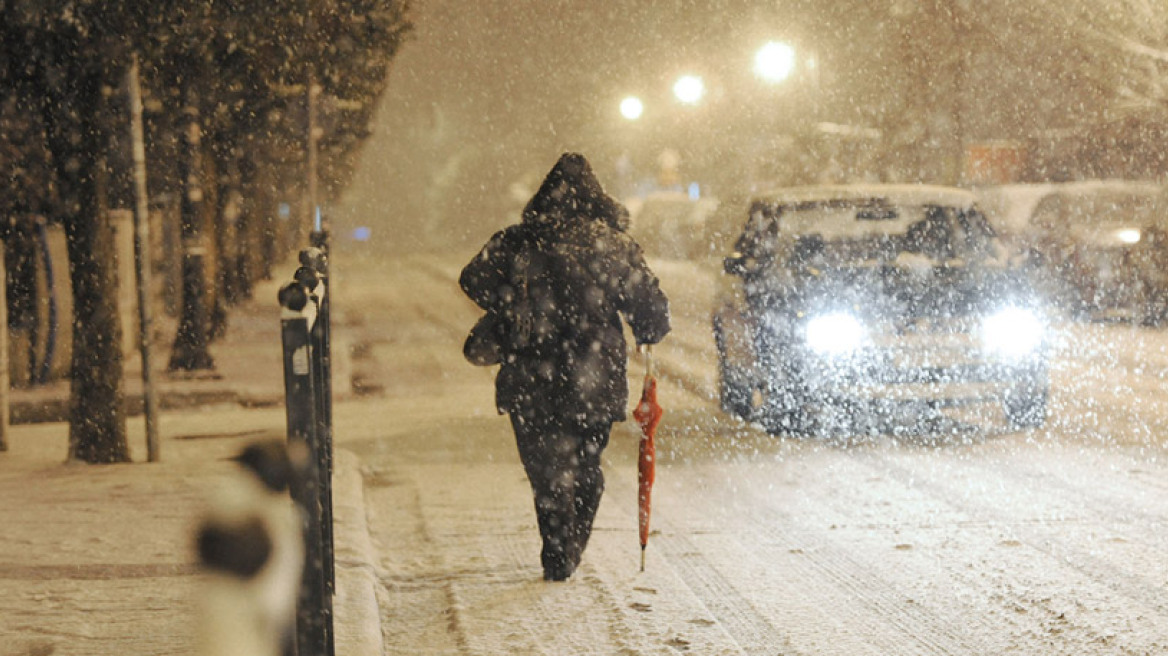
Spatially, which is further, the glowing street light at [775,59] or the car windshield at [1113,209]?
the glowing street light at [775,59]

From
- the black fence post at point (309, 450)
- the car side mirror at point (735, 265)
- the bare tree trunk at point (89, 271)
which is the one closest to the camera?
the black fence post at point (309, 450)

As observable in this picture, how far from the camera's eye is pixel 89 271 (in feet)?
28.4

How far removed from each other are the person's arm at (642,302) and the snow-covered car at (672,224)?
90.4ft

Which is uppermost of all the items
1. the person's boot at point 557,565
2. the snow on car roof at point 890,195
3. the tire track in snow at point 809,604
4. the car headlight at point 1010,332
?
the snow on car roof at point 890,195

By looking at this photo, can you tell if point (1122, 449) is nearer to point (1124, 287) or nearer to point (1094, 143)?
point (1124, 287)

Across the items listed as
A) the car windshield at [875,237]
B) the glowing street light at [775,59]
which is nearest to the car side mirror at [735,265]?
the car windshield at [875,237]

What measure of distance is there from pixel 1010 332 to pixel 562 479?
4642 millimetres

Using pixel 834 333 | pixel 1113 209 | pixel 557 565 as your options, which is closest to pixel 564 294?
pixel 557 565

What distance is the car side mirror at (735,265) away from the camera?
10096 millimetres

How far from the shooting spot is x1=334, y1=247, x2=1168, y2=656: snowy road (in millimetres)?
5137

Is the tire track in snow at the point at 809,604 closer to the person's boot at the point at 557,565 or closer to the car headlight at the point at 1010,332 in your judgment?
the person's boot at the point at 557,565

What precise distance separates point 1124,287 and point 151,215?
46.9ft

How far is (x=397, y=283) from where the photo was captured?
108 ft

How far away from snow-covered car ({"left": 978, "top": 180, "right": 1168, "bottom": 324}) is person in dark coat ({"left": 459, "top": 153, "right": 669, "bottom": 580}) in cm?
1313
